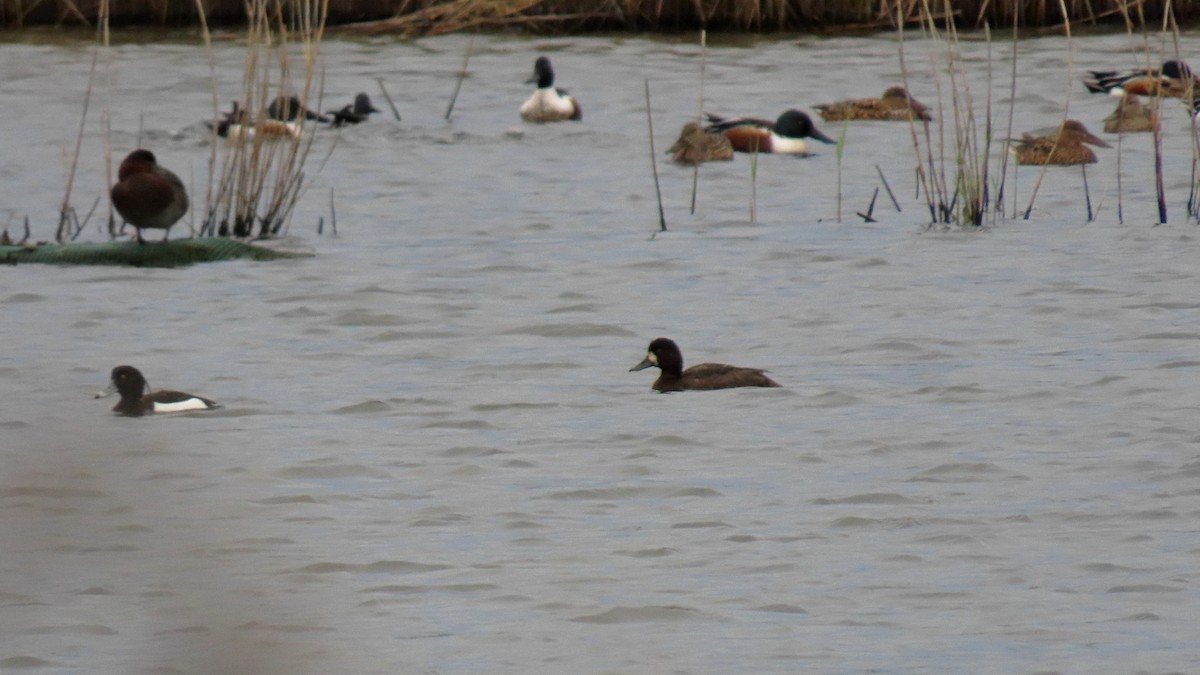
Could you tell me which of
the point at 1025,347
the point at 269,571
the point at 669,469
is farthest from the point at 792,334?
the point at 269,571

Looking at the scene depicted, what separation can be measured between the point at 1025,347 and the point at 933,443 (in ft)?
6.14

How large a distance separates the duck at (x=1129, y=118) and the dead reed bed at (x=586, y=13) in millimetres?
5210

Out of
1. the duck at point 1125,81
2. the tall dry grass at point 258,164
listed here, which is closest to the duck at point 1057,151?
the duck at point 1125,81

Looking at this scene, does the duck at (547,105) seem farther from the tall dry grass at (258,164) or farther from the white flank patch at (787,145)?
the tall dry grass at (258,164)

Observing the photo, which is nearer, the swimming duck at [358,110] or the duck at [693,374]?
the duck at [693,374]

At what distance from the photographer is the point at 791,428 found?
6.91 metres

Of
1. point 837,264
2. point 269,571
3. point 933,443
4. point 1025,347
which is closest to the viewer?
point 269,571

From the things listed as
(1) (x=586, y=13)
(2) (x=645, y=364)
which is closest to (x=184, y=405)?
(2) (x=645, y=364)

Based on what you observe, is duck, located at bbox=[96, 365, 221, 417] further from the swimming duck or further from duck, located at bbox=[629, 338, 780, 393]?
the swimming duck

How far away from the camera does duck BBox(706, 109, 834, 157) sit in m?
15.6

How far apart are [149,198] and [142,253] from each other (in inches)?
16.2

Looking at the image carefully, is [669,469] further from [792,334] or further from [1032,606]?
[792,334]

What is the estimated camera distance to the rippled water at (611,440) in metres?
4.42

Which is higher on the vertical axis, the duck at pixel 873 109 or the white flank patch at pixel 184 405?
the duck at pixel 873 109
